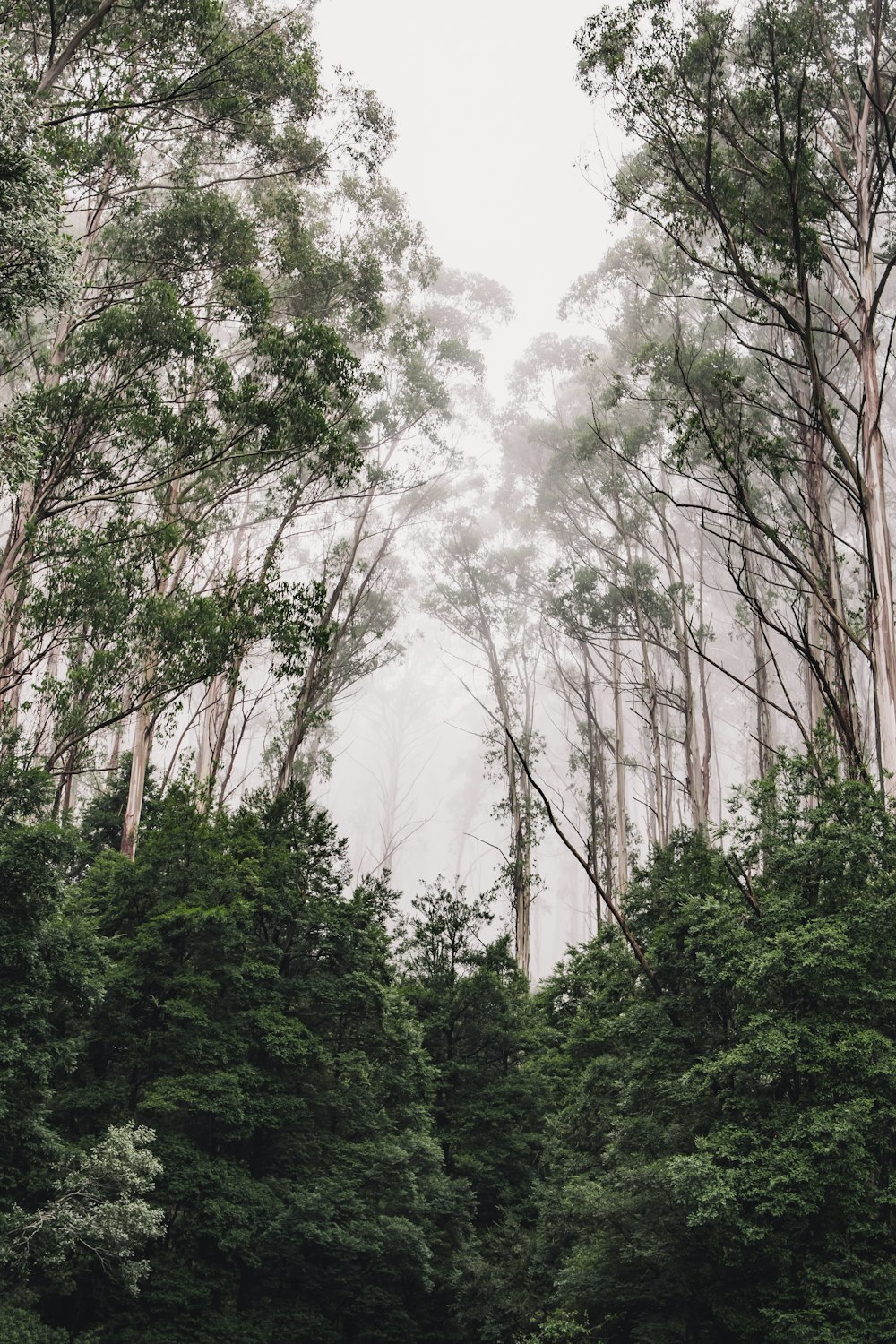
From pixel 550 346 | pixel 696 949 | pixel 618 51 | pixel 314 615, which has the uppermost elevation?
pixel 550 346

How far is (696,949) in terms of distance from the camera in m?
8.38

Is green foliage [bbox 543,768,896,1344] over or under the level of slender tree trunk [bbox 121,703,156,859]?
under

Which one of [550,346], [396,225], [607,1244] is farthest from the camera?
[550,346]

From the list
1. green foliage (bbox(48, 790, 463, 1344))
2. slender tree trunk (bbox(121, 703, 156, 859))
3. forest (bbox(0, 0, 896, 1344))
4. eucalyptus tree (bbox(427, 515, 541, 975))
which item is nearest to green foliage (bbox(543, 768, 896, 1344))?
forest (bbox(0, 0, 896, 1344))

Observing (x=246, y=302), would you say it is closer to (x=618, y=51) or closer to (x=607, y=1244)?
(x=618, y=51)

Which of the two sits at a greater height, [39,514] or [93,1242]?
[39,514]

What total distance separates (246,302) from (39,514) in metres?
2.97

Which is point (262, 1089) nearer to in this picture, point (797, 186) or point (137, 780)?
point (137, 780)

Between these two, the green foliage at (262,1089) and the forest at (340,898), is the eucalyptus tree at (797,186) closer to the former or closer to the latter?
the forest at (340,898)

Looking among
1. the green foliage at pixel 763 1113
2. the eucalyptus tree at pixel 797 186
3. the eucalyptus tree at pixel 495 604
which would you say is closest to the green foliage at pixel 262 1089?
the green foliage at pixel 763 1113

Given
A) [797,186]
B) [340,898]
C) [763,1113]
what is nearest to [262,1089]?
[340,898]

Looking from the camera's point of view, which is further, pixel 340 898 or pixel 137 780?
pixel 137 780

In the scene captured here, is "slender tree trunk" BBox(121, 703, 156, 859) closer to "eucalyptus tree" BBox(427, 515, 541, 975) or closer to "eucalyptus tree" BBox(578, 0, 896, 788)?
"eucalyptus tree" BBox(578, 0, 896, 788)

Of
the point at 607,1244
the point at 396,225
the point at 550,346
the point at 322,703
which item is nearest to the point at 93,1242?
the point at 607,1244
